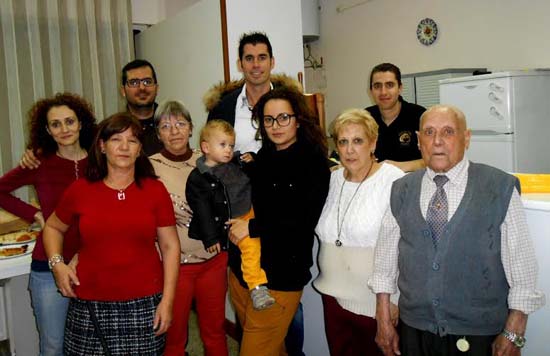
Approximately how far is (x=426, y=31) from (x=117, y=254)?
520cm

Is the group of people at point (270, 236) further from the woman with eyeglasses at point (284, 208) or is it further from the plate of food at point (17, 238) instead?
the plate of food at point (17, 238)

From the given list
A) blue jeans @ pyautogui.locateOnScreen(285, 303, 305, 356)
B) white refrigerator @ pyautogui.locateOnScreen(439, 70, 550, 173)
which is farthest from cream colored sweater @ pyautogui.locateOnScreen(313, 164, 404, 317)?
white refrigerator @ pyautogui.locateOnScreen(439, 70, 550, 173)

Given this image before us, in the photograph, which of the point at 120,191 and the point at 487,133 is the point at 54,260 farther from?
the point at 487,133

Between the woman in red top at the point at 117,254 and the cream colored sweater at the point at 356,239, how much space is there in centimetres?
56

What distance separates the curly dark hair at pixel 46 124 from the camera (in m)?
2.00

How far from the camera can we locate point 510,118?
4.22 metres

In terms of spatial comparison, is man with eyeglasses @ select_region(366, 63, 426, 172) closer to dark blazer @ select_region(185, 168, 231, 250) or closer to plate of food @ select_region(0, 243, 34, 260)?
dark blazer @ select_region(185, 168, 231, 250)

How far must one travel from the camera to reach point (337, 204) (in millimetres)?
1802

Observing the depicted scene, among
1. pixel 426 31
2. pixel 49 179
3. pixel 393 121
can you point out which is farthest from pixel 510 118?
pixel 49 179

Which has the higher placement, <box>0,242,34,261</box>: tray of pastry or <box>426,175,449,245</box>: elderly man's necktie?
<box>426,175,449,245</box>: elderly man's necktie

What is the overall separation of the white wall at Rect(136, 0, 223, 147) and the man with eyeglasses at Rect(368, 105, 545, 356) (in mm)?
2570


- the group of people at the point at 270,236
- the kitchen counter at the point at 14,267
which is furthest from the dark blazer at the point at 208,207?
the kitchen counter at the point at 14,267

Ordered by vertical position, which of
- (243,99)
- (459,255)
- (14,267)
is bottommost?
(14,267)

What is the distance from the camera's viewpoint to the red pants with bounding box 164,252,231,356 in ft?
6.57
